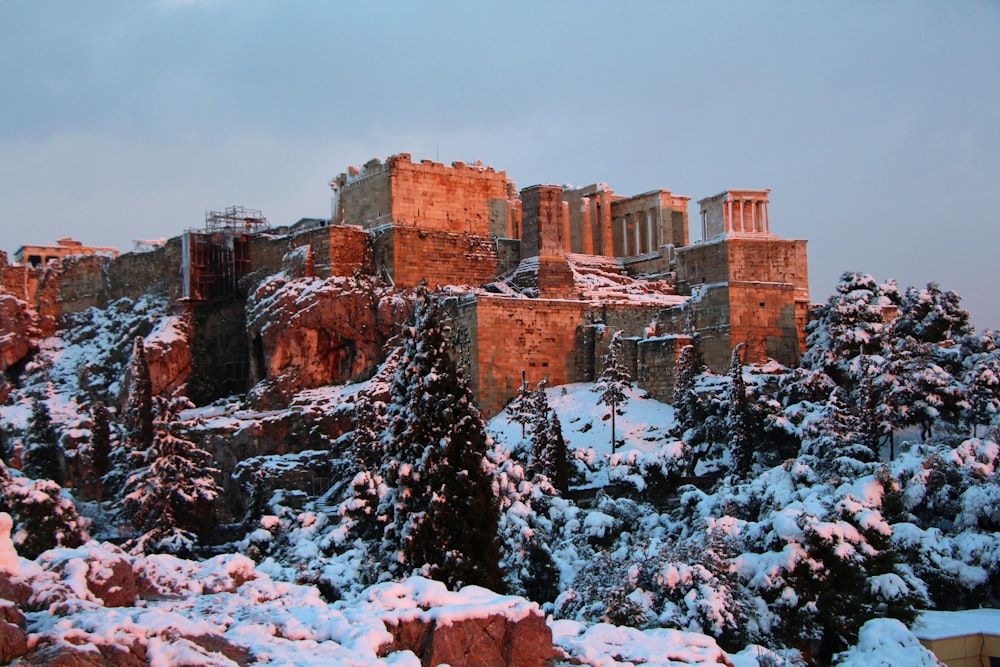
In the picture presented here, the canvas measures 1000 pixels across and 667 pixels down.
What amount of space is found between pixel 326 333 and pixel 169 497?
1291 cm

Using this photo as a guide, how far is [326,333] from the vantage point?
42.8 metres

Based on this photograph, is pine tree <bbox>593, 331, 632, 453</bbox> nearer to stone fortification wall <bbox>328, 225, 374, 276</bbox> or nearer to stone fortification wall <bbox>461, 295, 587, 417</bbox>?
stone fortification wall <bbox>461, 295, 587, 417</bbox>

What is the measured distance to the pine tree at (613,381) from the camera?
36.2 meters

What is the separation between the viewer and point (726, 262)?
1625 inches

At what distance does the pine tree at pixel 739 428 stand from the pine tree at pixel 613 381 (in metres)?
3.98

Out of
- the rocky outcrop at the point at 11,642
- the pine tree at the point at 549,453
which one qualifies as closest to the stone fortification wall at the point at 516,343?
the pine tree at the point at 549,453

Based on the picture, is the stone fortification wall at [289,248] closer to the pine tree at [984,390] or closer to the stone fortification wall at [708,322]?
the stone fortification wall at [708,322]

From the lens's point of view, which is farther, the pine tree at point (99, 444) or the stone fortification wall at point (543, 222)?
the stone fortification wall at point (543, 222)

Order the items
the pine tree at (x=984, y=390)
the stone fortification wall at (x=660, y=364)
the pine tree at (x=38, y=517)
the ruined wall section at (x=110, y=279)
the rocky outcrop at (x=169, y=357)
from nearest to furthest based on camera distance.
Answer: the pine tree at (x=38, y=517) → the pine tree at (x=984, y=390) → the stone fortification wall at (x=660, y=364) → the rocky outcrop at (x=169, y=357) → the ruined wall section at (x=110, y=279)

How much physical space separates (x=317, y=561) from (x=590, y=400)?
1435 centimetres

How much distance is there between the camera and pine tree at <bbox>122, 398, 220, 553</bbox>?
98.0 ft

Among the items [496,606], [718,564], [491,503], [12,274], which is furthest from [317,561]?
[12,274]

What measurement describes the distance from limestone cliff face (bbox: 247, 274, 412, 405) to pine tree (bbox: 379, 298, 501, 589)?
1710 cm

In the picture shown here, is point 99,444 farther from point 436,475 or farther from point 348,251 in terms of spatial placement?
point 436,475
